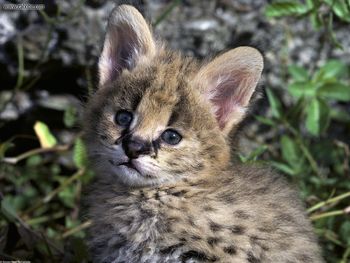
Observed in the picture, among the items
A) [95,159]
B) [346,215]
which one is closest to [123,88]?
[95,159]

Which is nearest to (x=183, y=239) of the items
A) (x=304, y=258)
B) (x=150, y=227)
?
(x=150, y=227)

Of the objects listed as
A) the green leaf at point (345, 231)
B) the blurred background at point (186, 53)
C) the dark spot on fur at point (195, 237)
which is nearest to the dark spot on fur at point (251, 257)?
the dark spot on fur at point (195, 237)

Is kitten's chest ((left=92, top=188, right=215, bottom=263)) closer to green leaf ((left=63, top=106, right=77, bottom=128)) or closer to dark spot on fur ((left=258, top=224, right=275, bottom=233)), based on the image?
dark spot on fur ((left=258, top=224, right=275, bottom=233))

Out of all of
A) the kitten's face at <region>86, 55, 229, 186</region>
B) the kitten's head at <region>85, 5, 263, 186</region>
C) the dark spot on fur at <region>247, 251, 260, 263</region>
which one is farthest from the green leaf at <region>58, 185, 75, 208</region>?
the dark spot on fur at <region>247, 251, 260, 263</region>

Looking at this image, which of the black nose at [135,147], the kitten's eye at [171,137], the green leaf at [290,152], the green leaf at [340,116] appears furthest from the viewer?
the green leaf at [340,116]

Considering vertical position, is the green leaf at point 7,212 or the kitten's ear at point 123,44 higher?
the kitten's ear at point 123,44

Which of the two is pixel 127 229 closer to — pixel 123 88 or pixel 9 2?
pixel 123 88

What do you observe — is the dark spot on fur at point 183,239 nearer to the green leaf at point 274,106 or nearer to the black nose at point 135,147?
the black nose at point 135,147
